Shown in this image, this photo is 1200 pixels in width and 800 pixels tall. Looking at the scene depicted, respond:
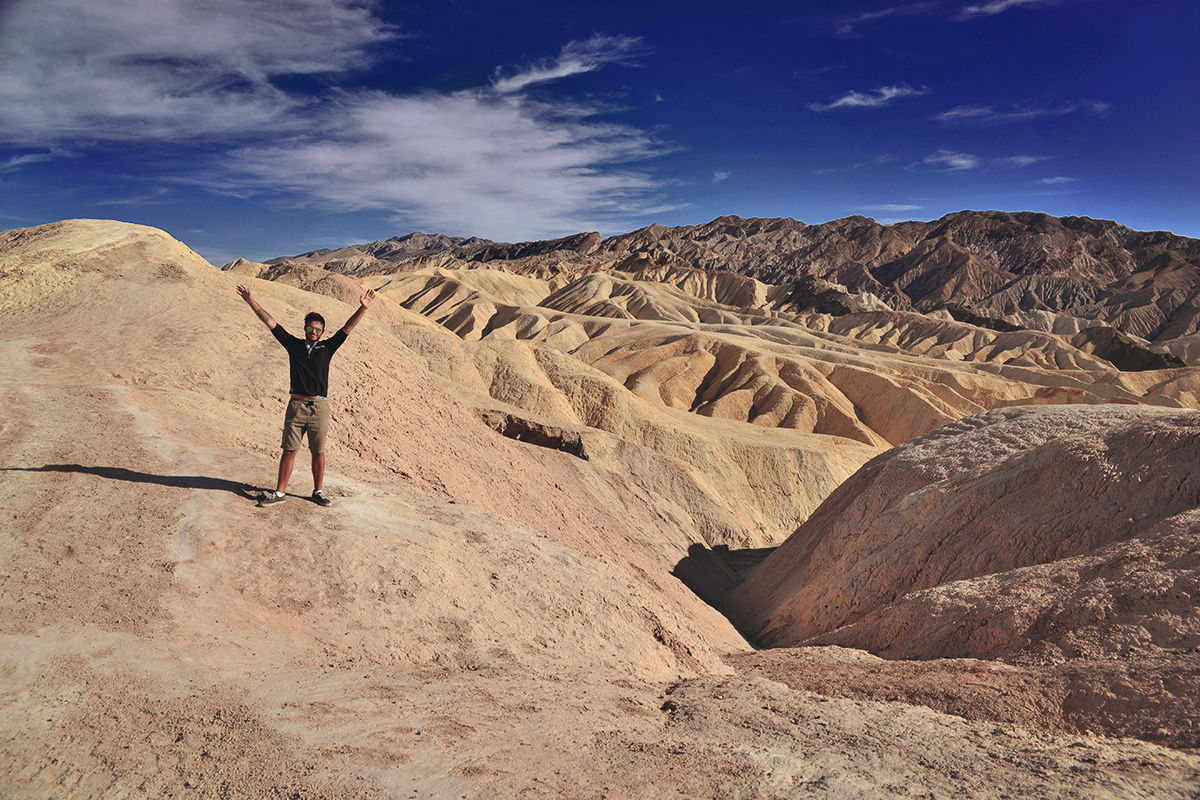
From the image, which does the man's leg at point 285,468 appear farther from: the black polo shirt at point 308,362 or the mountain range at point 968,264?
the mountain range at point 968,264

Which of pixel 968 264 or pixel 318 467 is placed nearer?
pixel 318 467

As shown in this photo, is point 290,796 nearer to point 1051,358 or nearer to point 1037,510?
point 1037,510

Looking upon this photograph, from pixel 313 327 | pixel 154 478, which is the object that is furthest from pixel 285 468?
pixel 313 327

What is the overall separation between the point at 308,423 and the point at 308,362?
0.61m

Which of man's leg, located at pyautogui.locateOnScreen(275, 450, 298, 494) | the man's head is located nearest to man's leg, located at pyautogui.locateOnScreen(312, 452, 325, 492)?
man's leg, located at pyautogui.locateOnScreen(275, 450, 298, 494)

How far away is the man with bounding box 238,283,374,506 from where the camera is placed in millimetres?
6094

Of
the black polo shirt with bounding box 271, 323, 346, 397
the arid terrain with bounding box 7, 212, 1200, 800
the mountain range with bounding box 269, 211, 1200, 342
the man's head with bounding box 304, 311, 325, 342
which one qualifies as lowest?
the arid terrain with bounding box 7, 212, 1200, 800

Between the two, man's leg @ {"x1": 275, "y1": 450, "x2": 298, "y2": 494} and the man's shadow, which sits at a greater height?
man's leg @ {"x1": 275, "y1": 450, "x2": 298, "y2": 494}

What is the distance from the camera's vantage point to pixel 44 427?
265 inches

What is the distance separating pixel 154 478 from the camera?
19.8 ft

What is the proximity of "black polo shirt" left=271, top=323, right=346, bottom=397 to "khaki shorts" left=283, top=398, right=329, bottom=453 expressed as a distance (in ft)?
0.39

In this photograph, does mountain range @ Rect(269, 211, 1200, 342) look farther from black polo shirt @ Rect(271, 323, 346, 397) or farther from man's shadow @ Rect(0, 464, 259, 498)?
man's shadow @ Rect(0, 464, 259, 498)

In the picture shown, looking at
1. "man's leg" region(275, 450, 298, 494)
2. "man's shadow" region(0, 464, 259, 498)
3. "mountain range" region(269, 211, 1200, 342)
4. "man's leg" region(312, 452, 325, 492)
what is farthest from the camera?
"mountain range" region(269, 211, 1200, 342)

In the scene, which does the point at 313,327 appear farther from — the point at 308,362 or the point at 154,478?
the point at 154,478
